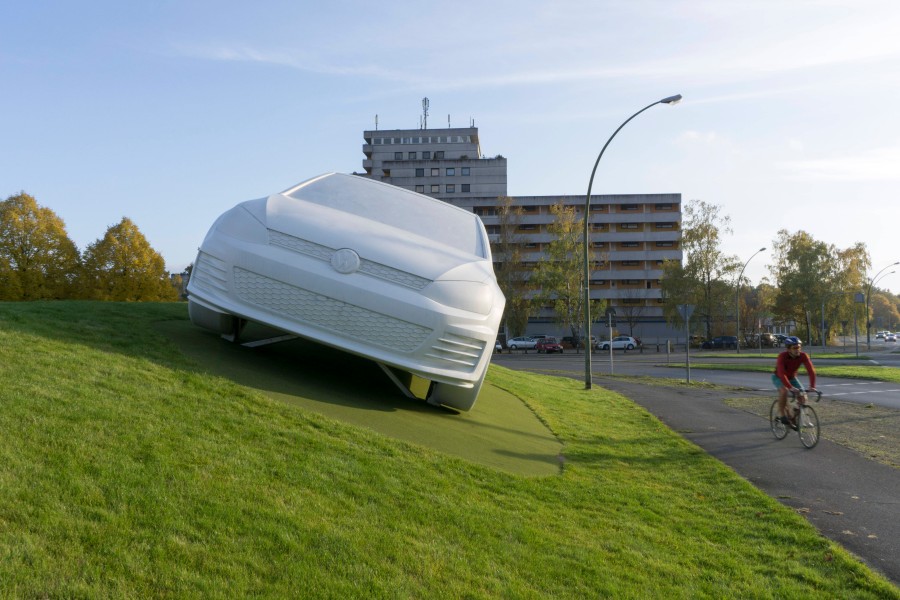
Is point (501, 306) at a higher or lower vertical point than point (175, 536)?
higher

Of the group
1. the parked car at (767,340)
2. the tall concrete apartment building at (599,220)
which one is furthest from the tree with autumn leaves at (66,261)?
the parked car at (767,340)

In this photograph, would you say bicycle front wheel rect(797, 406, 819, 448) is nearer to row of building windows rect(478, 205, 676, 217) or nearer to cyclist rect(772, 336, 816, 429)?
cyclist rect(772, 336, 816, 429)

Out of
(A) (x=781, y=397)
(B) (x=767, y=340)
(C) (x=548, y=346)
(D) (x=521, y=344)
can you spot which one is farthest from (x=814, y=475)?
(B) (x=767, y=340)

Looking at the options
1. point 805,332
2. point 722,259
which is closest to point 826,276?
point 805,332

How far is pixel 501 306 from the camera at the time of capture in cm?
900

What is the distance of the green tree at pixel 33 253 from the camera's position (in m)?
42.8

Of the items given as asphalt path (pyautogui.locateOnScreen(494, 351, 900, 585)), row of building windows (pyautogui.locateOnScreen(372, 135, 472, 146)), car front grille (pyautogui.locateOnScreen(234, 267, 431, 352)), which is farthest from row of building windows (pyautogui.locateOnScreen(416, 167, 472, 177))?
car front grille (pyautogui.locateOnScreen(234, 267, 431, 352))

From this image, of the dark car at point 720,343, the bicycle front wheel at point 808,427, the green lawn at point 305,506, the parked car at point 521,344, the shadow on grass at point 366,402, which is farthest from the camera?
the dark car at point 720,343

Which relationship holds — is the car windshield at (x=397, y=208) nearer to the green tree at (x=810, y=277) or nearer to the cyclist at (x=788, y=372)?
the cyclist at (x=788, y=372)

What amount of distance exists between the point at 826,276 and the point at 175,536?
82.6 metres

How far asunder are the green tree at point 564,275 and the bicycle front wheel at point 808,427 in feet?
159

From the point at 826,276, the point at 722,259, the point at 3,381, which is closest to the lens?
the point at 3,381

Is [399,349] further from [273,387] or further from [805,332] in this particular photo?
[805,332]

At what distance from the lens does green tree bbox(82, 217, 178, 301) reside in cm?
4509
